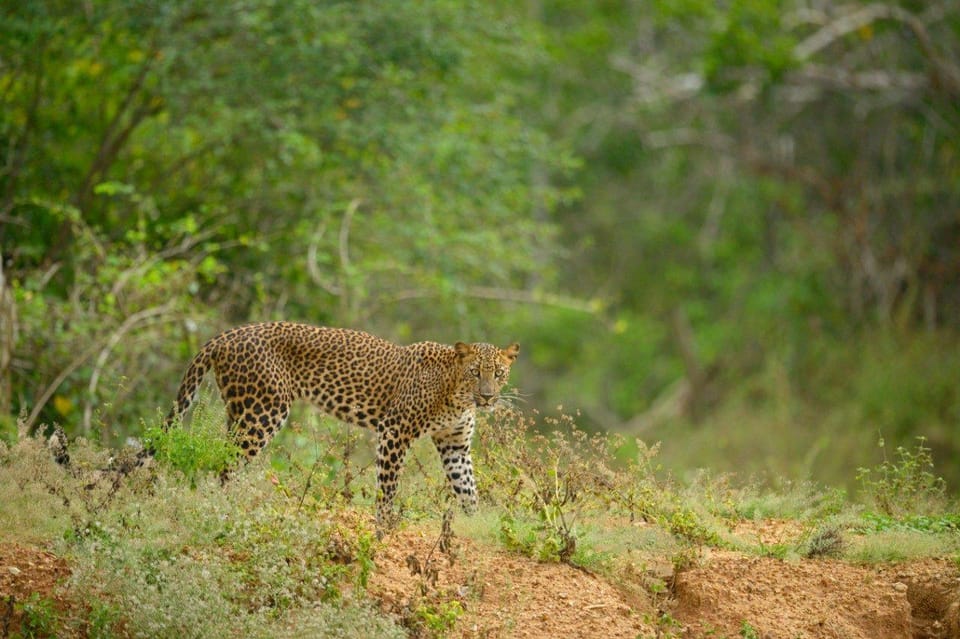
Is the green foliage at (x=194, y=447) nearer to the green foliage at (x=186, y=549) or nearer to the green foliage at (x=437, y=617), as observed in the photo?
the green foliage at (x=186, y=549)

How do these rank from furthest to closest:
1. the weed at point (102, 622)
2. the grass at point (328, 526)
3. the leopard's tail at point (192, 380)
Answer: the leopard's tail at point (192, 380) < the grass at point (328, 526) < the weed at point (102, 622)

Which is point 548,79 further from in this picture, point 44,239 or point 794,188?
point 44,239

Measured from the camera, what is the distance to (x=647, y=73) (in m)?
28.8

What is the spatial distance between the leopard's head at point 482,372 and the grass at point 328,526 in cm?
31

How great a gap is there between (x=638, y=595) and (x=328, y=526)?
2.02 metres

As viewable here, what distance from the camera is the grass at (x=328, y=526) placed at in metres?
7.92

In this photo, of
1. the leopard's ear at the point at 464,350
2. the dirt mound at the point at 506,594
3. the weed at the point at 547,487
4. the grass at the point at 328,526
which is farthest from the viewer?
the leopard's ear at the point at 464,350

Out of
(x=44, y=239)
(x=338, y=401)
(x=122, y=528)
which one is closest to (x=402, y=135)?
(x=44, y=239)

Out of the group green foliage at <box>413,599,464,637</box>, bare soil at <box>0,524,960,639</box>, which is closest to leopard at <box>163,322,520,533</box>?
bare soil at <box>0,524,960,639</box>

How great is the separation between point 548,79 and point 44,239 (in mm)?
15222

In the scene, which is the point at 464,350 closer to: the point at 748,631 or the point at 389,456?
the point at 389,456

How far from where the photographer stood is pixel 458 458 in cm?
1098

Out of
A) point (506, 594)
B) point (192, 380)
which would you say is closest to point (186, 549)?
point (506, 594)

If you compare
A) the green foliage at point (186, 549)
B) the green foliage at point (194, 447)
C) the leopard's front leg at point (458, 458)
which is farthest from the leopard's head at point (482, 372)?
the green foliage at point (194, 447)
